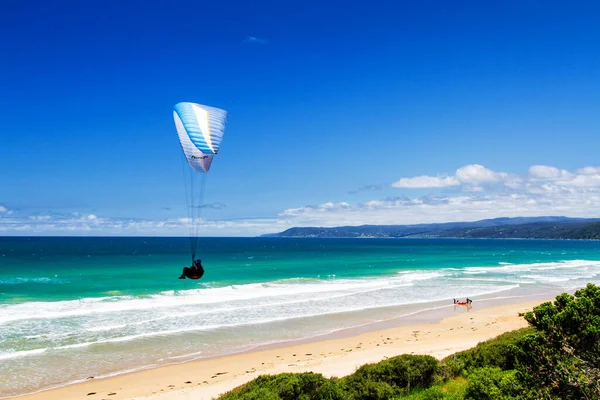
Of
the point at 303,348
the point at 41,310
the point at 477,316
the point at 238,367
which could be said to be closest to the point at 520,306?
the point at 477,316

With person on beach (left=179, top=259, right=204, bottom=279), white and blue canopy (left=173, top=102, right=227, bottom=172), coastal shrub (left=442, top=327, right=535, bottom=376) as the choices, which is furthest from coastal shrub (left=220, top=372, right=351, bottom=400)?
white and blue canopy (left=173, top=102, right=227, bottom=172)

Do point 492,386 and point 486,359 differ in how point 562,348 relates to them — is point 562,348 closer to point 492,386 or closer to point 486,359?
point 492,386

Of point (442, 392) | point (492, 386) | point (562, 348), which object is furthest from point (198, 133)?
point (562, 348)

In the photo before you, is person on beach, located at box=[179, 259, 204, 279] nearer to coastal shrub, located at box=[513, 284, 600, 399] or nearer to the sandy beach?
the sandy beach

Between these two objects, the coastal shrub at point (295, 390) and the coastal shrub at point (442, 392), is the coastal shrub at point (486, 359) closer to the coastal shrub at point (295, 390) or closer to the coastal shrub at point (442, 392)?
the coastal shrub at point (442, 392)

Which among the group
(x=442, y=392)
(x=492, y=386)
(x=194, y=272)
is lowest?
(x=442, y=392)
